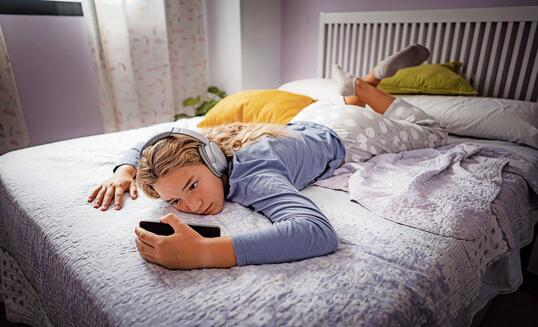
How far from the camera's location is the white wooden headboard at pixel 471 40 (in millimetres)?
1670

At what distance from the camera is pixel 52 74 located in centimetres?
203

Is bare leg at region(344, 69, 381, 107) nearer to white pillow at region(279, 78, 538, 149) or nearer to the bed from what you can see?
white pillow at region(279, 78, 538, 149)

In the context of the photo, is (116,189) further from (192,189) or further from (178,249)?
(178,249)

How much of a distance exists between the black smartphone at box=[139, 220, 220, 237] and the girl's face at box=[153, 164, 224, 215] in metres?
0.14

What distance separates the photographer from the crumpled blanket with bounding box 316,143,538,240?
801mm

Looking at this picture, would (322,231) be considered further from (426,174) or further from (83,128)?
(83,128)

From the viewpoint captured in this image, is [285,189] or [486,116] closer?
[285,189]

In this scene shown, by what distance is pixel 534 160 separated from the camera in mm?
1244

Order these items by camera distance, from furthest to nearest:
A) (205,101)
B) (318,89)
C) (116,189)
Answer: (205,101) → (318,89) → (116,189)

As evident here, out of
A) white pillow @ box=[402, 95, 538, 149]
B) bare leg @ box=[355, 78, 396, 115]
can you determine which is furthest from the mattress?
bare leg @ box=[355, 78, 396, 115]

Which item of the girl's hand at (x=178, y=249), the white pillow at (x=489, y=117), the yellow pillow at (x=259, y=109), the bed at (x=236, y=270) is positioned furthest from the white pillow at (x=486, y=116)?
the girl's hand at (x=178, y=249)

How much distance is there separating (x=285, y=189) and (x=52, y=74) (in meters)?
1.92

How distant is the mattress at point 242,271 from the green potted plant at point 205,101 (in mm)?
1500

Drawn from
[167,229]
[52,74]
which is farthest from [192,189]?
[52,74]
